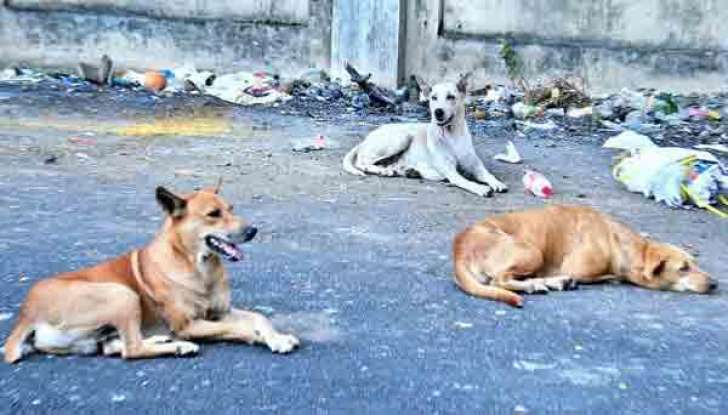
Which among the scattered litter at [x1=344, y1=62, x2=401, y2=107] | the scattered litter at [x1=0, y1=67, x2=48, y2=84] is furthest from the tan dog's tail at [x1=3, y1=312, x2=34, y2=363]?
the scattered litter at [x1=0, y1=67, x2=48, y2=84]

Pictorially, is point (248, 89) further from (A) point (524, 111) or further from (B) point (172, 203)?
(B) point (172, 203)

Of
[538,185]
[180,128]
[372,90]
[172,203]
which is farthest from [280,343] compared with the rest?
[372,90]

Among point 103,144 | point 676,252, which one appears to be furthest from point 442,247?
point 103,144

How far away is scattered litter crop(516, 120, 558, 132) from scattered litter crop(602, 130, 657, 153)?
34.4 inches

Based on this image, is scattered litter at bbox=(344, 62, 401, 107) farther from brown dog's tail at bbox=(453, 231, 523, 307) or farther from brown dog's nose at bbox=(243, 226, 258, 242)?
brown dog's nose at bbox=(243, 226, 258, 242)

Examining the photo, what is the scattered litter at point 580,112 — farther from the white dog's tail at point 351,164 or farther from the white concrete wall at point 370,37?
the white dog's tail at point 351,164

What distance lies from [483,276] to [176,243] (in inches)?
69.6

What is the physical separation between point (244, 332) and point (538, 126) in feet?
22.0

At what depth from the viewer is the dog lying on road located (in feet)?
26.9

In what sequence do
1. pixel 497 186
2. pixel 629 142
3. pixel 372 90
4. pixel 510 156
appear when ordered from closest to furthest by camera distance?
pixel 497 186 → pixel 510 156 → pixel 629 142 → pixel 372 90

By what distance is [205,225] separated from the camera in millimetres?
4195

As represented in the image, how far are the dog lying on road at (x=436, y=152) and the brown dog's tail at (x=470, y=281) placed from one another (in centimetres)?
256

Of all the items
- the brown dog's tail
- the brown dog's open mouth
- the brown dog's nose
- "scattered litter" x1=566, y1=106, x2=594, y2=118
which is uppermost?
the brown dog's nose

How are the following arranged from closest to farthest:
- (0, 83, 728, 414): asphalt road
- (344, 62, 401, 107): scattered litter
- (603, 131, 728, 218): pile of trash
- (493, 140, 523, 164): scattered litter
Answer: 1. (0, 83, 728, 414): asphalt road
2. (603, 131, 728, 218): pile of trash
3. (493, 140, 523, 164): scattered litter
4. (344, 62, 401, 107): scattered litter
